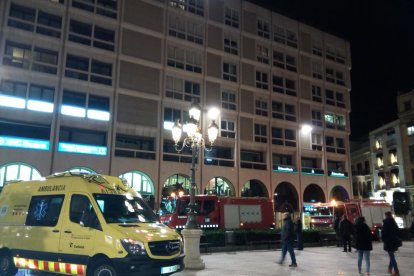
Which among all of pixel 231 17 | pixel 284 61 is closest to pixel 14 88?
pixel 231 17

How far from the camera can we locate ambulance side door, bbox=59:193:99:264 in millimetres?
8859

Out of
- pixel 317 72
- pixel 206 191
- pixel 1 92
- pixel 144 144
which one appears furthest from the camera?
pixel 317 72

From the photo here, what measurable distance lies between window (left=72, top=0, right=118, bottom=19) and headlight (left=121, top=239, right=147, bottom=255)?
2575 cm

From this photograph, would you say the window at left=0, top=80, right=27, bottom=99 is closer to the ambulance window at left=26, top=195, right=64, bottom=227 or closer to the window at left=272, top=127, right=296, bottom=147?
the ambulance window at left=26, top=195, right=64, bottom=227

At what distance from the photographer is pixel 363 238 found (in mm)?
11281

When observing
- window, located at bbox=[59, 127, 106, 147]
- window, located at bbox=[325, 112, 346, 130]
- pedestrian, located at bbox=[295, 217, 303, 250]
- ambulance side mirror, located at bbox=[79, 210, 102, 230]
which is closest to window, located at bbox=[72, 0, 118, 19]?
window, located at bbox=[59, 127, 106, 147]

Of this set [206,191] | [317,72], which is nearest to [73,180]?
[206,191]

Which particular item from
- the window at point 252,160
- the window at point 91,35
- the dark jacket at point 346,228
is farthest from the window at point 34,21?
the dark jacket at point 346,228

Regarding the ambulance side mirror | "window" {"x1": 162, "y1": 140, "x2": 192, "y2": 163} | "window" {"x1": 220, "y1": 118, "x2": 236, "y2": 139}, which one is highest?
"window" {"x1": 220, "y1": 118, "x2": 236, "y2": 139}

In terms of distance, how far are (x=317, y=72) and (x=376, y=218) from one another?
20.2 metres

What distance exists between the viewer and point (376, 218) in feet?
94.3

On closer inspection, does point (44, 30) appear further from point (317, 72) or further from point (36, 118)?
point (317, 72)

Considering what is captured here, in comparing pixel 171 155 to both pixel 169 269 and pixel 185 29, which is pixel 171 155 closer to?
pixel 185 29

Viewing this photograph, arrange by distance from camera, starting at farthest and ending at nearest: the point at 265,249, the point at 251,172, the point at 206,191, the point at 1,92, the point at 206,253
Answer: the point at 251,172
the point at 206,191
the point at 1,92
the point at 265,249
the point at 206,253
